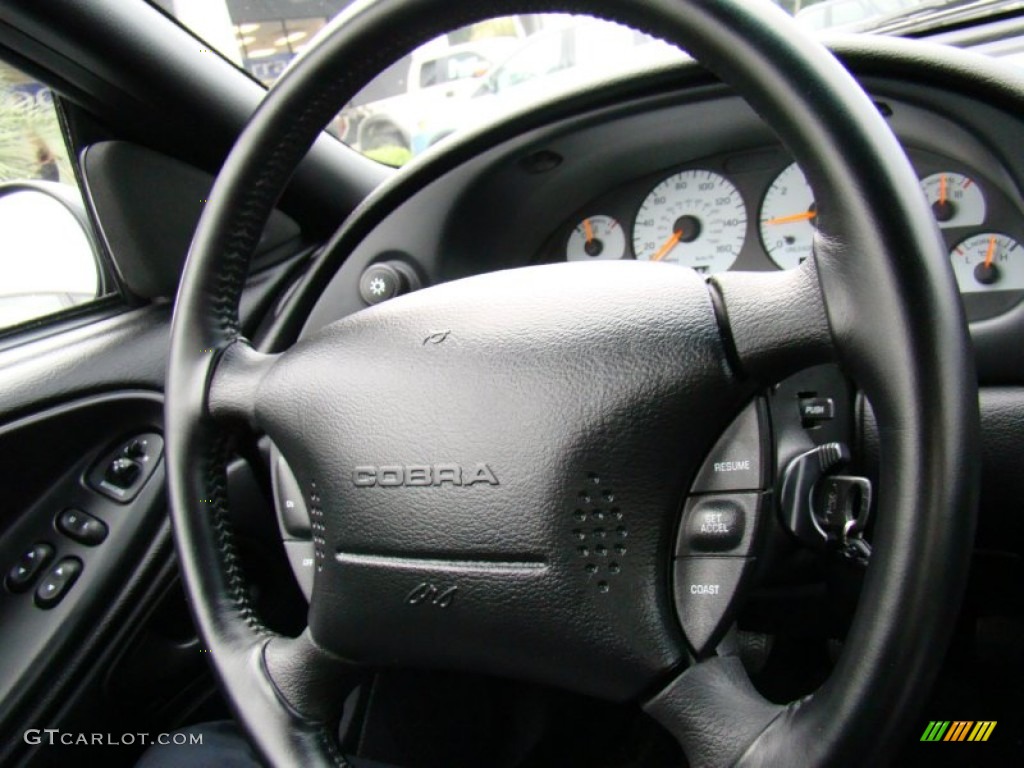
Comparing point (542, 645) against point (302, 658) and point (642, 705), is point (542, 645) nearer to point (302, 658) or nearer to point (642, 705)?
point (642, 705)

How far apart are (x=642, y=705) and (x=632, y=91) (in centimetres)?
79

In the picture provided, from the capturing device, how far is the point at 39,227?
5.12ft

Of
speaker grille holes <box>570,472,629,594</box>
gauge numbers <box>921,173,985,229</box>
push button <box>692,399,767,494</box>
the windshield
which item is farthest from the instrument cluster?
speaker grille holes <box>570,472,629,594</box>

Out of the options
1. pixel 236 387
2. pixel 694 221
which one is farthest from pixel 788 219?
pixel 236 387

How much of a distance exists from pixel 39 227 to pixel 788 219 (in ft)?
4.02

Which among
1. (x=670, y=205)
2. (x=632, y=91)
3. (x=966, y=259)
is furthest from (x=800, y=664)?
(x=632, y=91)

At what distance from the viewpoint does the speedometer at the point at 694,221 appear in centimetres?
147

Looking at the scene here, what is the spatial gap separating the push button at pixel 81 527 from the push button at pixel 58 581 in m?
0.03

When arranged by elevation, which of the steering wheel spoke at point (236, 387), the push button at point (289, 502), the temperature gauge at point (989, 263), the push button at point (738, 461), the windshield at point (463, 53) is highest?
the windshield at point (463, 53)

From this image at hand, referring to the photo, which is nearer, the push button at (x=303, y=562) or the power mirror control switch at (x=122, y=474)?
the push button at (x=303, y=562)

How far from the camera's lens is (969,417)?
0.56 meters

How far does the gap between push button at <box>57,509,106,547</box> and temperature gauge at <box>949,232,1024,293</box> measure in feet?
3.96

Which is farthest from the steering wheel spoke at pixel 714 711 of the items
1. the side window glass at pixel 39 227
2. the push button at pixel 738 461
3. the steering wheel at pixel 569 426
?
the side window glass at pixel 39 227

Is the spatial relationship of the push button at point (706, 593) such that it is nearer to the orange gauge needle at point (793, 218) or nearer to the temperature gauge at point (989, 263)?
the temperature gauge at point (989, 263)
